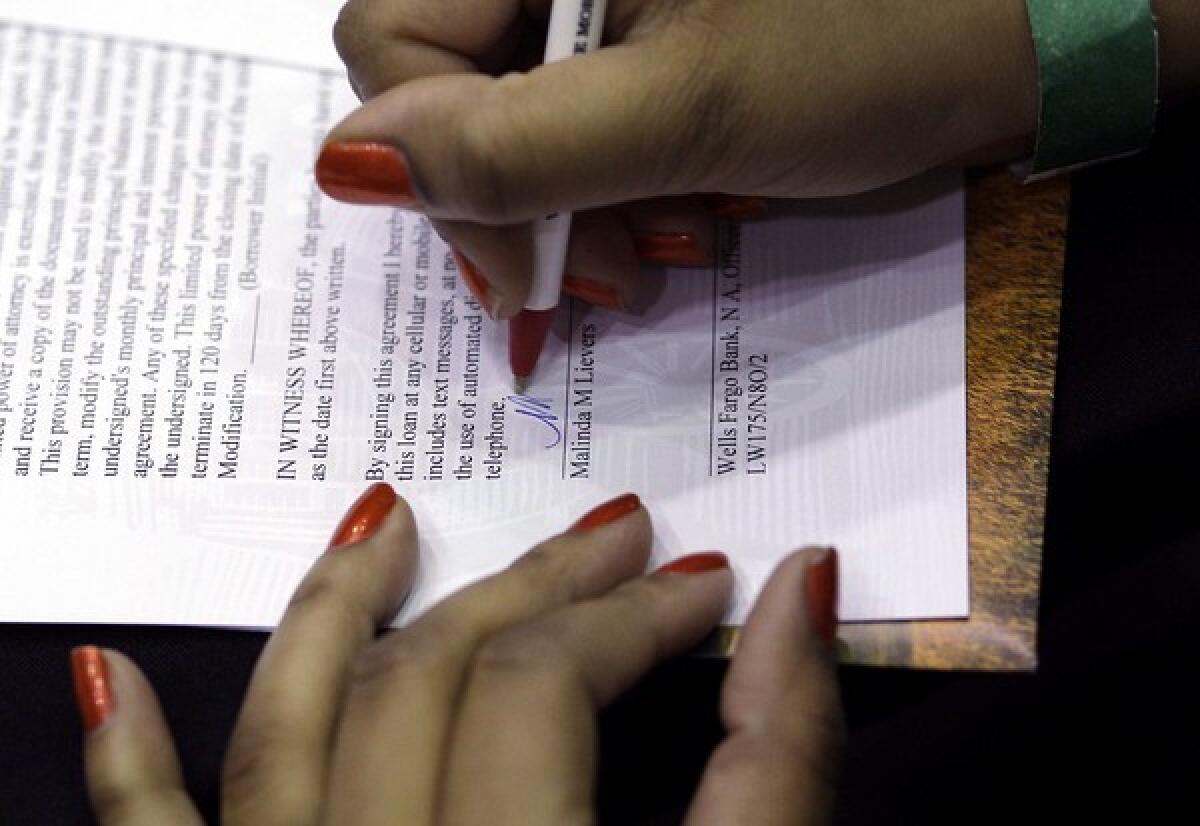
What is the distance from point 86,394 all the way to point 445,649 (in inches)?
9.5

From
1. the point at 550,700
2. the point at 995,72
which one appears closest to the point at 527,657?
the point at 550,700

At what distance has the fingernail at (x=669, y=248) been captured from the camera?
0.65 meters

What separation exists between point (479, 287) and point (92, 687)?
0.24 m

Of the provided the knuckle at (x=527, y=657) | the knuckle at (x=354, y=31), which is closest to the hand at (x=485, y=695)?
the knuckle at (x=527, y=657)

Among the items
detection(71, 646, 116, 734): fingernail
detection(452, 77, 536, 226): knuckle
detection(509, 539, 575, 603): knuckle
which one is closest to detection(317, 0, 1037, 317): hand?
detection(452, 77, 536, 226): knuckle

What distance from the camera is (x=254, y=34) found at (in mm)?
753

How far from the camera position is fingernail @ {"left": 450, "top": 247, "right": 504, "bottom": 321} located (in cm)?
60

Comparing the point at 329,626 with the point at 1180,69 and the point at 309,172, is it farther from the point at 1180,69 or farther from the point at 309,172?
Result: the point at 1180,69

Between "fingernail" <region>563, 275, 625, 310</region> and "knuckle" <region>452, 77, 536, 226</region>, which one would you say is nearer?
"knuckle" <region>452, 77, 536, 226</region>

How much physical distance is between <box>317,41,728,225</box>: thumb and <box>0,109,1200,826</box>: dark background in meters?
0.21

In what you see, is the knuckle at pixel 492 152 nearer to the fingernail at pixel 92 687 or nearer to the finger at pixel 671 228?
the finger at pixel 671 228

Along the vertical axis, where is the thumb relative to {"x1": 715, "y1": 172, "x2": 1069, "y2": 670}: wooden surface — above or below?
above
